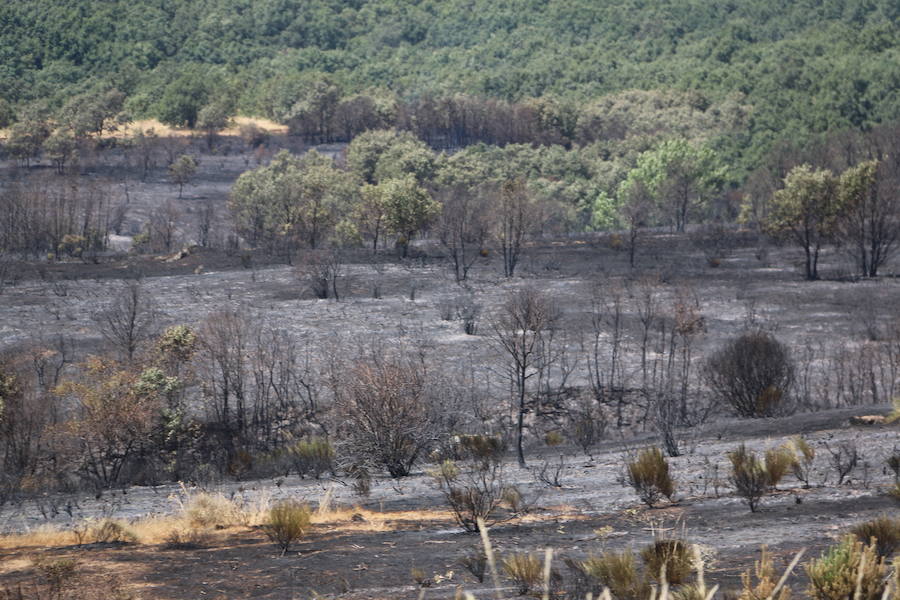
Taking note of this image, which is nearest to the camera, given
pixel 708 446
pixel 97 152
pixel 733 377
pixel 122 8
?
pixel 708 446

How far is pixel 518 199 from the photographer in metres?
62.8

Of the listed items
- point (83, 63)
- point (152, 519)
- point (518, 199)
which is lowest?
point (152, 519)

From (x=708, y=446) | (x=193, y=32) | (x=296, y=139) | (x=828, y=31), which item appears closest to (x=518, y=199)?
(x=708, y=446)

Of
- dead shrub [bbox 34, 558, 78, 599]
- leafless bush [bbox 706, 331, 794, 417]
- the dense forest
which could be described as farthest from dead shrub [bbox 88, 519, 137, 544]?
the dense forest

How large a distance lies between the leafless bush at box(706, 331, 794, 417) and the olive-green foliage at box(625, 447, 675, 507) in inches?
557

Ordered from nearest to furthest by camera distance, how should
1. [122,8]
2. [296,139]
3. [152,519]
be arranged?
1. [152,519]
2. [296,139]
3. [122,8]

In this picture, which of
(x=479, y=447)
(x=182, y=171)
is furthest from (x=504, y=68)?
(x=479, y=447)

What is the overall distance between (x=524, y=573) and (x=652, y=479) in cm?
626

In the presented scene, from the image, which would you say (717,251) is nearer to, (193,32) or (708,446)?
(708,446)

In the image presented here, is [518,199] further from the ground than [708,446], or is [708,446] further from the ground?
[518,199]

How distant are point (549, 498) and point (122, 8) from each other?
178685 millimetres

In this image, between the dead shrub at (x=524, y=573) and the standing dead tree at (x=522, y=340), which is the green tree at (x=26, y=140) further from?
the dead shrub at (x=524, y=573)

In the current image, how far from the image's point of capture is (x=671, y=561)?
10828mm

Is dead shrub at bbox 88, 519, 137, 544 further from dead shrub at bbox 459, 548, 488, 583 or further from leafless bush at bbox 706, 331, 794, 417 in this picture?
leafless bush at bbox 706, 331, 794, 417
